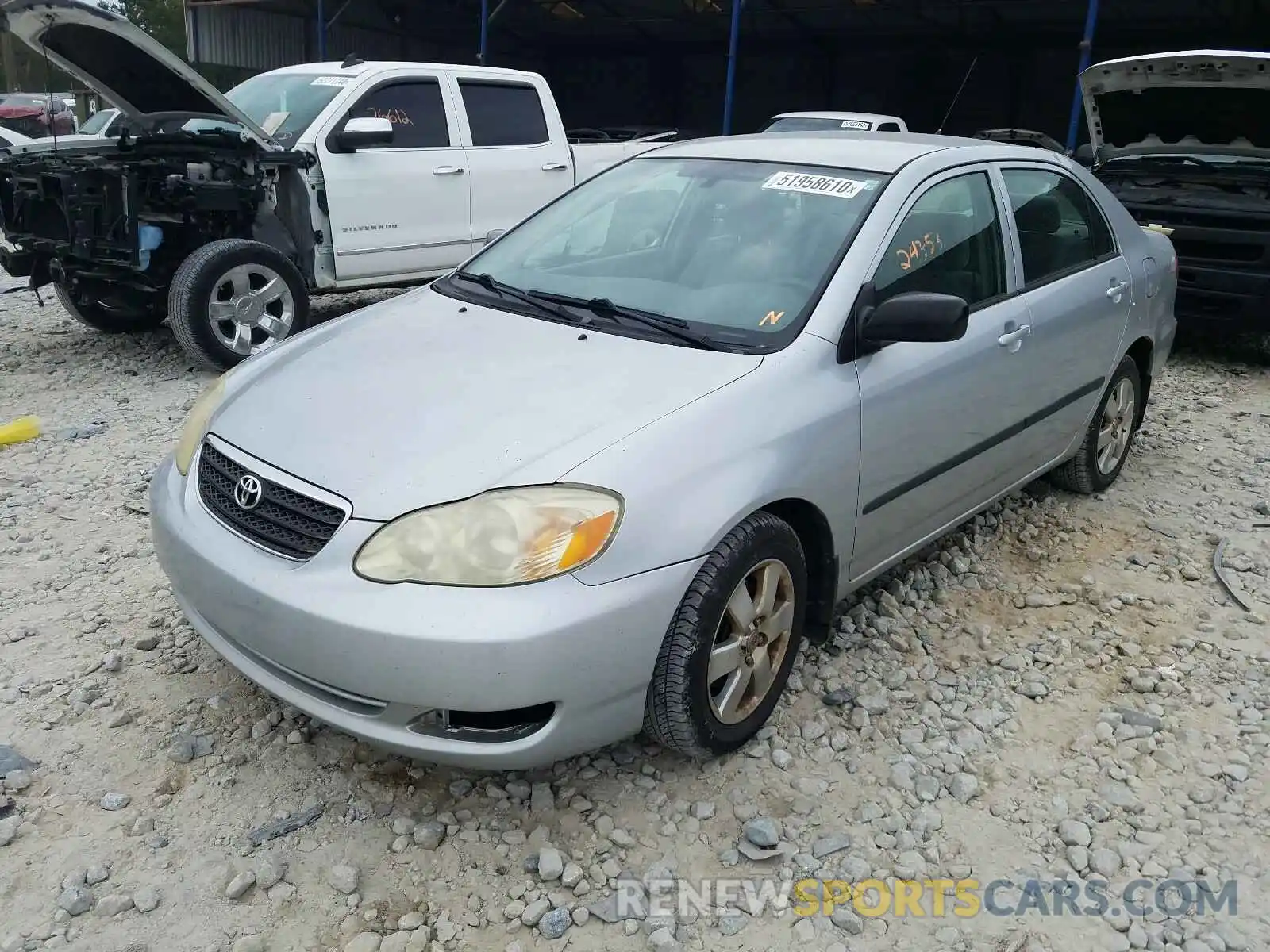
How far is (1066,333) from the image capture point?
3.81 m

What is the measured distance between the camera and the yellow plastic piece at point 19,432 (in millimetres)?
4953

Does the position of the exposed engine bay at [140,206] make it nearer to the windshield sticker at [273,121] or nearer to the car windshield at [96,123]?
the windshield sticker at [273,121]

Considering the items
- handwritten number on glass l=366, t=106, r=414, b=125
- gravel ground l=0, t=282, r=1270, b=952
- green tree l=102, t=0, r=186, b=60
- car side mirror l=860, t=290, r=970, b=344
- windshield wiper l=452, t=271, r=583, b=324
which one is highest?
green tree l=102, t=0, r=186, b=60

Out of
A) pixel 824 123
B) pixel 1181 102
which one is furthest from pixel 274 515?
pixel 824 123

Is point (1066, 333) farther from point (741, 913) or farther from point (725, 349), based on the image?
point (741, 913)

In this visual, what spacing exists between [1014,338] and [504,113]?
4.98 m

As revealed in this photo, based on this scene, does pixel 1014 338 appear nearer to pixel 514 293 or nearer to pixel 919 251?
pixel 919 251

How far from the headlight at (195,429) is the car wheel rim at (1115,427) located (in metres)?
3.55

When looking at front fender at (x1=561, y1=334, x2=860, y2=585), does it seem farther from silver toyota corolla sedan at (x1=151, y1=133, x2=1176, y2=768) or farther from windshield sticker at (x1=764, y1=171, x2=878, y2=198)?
windshield sticker at (x1=764, y1=171, x2=878, y2=198)

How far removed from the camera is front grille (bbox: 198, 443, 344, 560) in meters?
2.33

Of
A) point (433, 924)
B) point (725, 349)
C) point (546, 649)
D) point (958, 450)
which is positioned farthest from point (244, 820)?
point (958, 450)

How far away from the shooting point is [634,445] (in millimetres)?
2359

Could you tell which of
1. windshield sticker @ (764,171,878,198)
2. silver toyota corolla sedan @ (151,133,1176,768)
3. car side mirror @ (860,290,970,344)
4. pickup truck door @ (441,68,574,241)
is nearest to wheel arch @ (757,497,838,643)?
silver toyota corolla sedan @ (151,133,1176,768)

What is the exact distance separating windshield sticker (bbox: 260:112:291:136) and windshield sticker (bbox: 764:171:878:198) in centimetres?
434
